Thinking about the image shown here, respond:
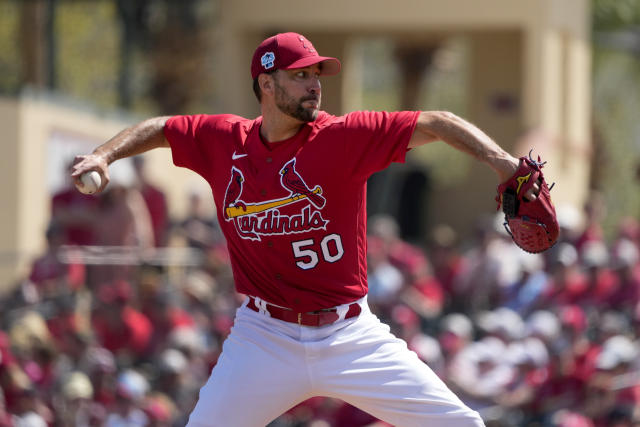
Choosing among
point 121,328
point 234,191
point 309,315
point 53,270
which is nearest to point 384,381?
point 309,315

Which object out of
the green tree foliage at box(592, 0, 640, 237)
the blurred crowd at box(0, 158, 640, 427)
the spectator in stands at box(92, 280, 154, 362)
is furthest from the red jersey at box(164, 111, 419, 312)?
the green tree foliage at box(592, 0, 640, 237)

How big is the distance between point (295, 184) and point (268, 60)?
556mm

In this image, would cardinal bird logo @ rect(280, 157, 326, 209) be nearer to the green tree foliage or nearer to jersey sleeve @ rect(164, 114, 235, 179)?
jersey sleeve @ rect(164, 114, 235, 179)

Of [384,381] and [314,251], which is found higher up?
[314,251]

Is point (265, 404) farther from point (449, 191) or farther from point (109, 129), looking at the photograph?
point (449, 191)

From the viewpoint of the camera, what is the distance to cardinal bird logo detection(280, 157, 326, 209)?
5.34 m

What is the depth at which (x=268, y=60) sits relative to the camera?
545cm

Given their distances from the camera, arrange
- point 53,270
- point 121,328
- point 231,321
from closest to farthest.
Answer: point 121,328 < point 231,321 < point 53,270

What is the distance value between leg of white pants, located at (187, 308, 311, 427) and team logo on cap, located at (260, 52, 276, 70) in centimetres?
110

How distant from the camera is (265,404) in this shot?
17.2ft

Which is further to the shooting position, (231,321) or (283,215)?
(231,321)

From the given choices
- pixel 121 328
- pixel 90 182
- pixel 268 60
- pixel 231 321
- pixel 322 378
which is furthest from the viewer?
pixel 231 321

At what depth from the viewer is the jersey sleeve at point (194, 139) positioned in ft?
18.4

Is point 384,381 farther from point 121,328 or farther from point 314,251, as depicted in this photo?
point 121,328
